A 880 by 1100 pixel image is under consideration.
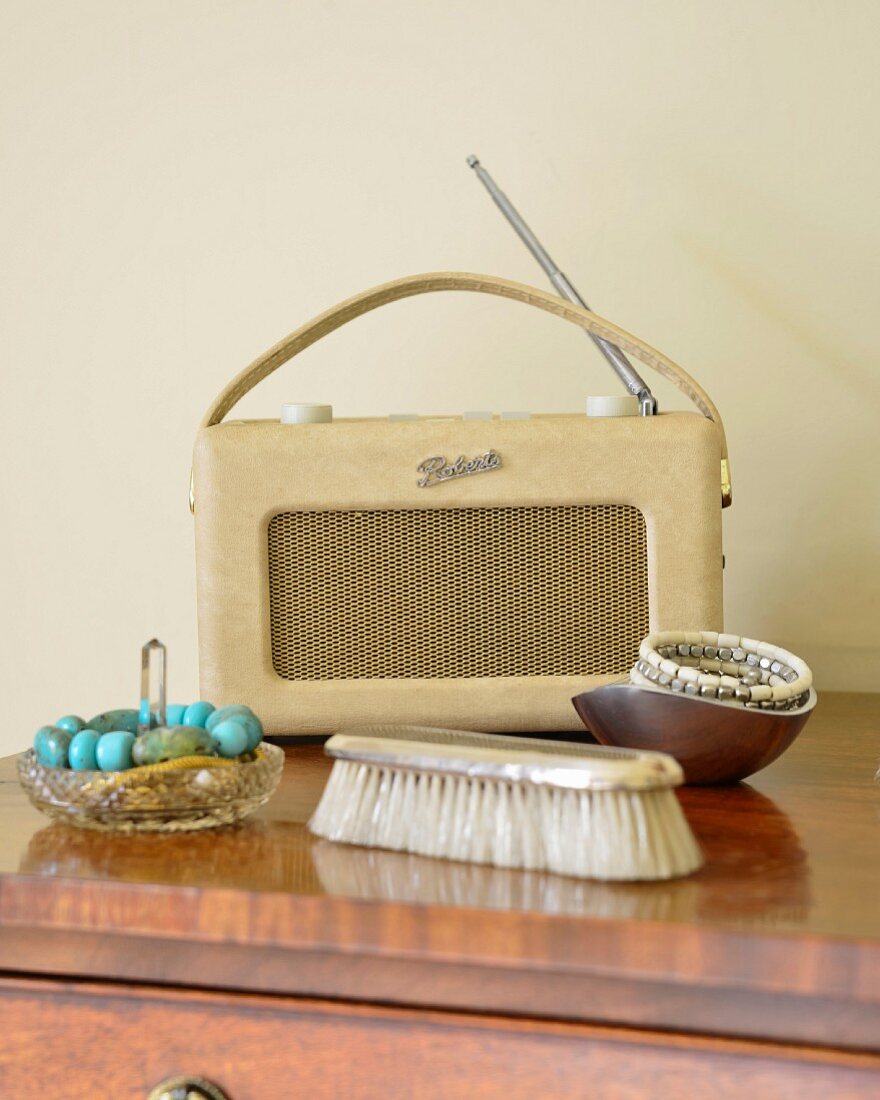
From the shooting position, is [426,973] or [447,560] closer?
[426,973]

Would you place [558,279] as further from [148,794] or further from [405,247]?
[148,794]

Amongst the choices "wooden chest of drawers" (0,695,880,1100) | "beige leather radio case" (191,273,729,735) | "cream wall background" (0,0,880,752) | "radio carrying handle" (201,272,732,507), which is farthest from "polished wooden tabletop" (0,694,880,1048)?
"cream wall background" (0,0,880,752)

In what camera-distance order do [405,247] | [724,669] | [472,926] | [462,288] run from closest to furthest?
1. [472,926]
2. [724,669]
3. [462,288]
4. [405,247]

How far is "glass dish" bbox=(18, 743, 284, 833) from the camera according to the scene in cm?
53

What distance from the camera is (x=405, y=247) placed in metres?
1.04

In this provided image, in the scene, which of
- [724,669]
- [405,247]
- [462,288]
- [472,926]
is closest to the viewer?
[472,926]

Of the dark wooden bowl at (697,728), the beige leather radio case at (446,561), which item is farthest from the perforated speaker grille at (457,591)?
the dark wooden bowl at (697,728)

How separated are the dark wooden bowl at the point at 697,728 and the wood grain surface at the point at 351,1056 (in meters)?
0.19

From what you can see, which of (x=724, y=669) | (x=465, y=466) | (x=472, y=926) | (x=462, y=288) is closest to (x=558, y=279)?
(x=462, y=288)

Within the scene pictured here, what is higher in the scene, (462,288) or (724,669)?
(462,288)

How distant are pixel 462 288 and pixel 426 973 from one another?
19.4 inches

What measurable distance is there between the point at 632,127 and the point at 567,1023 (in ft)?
2.50

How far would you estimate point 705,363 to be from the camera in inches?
39.2

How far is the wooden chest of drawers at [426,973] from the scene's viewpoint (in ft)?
1.36
